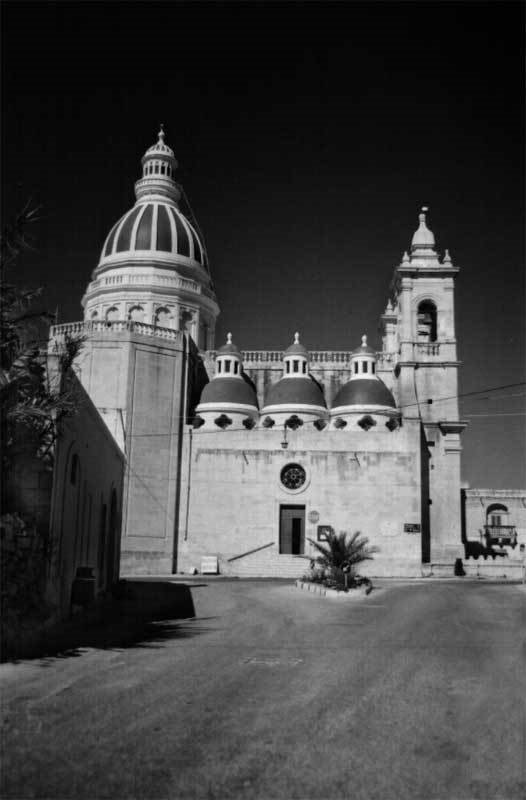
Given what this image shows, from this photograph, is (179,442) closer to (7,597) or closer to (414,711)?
(7,597)

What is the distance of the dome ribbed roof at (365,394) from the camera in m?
46.5

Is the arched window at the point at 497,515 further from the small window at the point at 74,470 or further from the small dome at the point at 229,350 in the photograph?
the small window at the point at 74,470

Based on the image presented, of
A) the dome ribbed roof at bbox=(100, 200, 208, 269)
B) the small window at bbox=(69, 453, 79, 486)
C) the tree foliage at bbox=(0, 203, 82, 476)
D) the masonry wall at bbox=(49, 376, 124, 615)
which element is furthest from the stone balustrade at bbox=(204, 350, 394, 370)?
the tree foliage at bbox=(0, 203, 82, 476)

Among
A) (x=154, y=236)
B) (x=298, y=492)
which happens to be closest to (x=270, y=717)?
(x=298, y=492)

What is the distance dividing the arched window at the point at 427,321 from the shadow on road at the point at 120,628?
104 ft

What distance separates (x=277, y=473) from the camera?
140ft

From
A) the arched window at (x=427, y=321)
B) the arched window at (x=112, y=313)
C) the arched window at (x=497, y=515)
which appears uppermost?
the arched window at (x=112, y=313)

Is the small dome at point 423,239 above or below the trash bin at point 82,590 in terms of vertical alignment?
above

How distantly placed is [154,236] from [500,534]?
37.1 metres

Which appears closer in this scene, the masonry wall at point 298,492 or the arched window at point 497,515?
the masonry wall at point 298,492

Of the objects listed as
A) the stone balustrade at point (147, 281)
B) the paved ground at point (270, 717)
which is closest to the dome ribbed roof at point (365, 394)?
the stone balustrade at point (147, 281)

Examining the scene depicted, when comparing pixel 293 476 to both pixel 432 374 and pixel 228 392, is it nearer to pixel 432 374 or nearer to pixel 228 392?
pixel 228 392

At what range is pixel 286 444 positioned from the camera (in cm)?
4272

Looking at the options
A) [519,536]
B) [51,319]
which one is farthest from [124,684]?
[519,536]
